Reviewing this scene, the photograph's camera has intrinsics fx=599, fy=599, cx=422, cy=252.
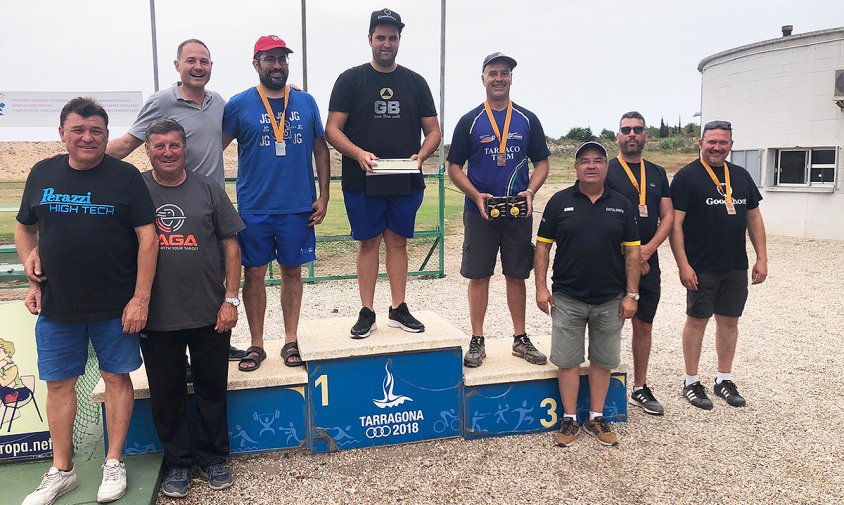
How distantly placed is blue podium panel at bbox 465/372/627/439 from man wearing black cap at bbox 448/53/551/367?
20 centimetres

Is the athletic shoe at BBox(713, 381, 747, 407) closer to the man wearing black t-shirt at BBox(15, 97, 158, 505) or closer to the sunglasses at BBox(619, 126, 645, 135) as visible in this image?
the sunglasses at BBox(619, 126, 645, 135)

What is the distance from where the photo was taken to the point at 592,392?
385cm

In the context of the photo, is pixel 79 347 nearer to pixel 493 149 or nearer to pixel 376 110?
pixel 376 110

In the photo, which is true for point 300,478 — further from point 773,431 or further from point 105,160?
point 773,431

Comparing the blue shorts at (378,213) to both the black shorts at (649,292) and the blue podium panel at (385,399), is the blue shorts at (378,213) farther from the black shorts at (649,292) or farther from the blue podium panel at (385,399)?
the black shorts at (649,292)

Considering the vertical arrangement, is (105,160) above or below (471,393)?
above

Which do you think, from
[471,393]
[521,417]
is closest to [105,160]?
[471,393]

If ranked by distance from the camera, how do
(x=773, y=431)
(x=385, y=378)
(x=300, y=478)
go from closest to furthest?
(x=300, y=478)
(x=385, y=378)
(x=773, y=431)

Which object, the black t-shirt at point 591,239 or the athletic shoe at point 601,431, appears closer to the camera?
the black t-shirt at point 591,239

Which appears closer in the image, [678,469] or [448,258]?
[678,469]

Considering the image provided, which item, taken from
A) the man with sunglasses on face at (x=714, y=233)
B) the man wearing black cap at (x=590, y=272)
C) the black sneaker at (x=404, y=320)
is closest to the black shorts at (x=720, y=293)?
the man with sunglasses on face at (x=714, y=233)

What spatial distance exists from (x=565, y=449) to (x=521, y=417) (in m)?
0.35

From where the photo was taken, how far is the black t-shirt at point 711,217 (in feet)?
13.9

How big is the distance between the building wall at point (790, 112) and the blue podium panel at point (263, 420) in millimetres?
13889
